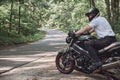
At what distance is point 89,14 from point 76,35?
0.79 m

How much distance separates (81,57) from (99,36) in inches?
34.2

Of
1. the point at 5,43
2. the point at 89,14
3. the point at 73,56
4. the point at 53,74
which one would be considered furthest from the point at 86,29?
the point at 5,43

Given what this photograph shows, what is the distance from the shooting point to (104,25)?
29.9ft

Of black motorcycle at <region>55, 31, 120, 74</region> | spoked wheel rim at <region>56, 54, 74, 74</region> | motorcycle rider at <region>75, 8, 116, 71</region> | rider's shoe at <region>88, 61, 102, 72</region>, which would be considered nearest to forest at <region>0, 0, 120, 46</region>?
spoked wheel rim at <region>56, 54, 74, 74</region>

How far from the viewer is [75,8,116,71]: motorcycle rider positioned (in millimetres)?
8945

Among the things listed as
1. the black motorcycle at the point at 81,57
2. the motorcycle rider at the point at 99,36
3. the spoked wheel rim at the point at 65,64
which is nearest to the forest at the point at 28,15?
the spoked wheel rim at the point at 65,64

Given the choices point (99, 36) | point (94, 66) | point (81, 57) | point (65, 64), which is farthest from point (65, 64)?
point (99, 36)

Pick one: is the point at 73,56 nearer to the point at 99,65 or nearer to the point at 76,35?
the point at 76,35

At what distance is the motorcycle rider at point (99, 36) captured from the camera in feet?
29.3

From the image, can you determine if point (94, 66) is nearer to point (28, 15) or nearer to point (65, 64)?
point (65, 64)

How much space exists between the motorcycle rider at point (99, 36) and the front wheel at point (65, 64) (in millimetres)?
909

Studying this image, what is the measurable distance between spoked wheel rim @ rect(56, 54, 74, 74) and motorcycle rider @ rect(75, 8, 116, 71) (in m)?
0.91

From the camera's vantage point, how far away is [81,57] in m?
9.61

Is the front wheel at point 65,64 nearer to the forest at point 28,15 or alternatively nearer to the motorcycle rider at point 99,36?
the motorcycle rider at point 99,36
